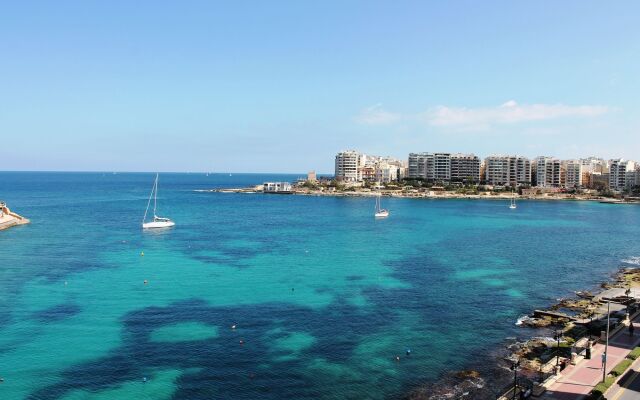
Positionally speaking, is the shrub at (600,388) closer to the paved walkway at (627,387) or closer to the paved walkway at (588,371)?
the paved walkway at (627,387)

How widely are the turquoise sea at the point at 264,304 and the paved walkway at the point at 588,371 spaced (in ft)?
19.5

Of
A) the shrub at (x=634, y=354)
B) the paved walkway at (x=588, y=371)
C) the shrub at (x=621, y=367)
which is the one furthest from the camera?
the shrub at (x=634, y=354)

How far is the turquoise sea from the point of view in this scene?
28.0m

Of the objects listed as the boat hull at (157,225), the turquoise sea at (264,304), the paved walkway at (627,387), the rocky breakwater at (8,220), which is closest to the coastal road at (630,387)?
the paved walkway at (627,387)

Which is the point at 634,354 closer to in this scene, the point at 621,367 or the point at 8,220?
the point at 621,367

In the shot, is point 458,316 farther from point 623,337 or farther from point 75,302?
point 75,302

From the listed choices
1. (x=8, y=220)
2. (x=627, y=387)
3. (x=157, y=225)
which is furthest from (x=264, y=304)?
(x=8, y=220)

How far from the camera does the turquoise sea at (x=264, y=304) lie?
28.0 m

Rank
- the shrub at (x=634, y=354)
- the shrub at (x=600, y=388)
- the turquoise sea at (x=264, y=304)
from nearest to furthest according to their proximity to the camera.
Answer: the shrub at (x=600, y=388) < the shrub at (x=634, y=354) < the turquoise sea at (x=264, y=304)

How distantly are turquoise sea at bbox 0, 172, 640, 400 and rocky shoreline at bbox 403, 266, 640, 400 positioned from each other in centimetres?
97

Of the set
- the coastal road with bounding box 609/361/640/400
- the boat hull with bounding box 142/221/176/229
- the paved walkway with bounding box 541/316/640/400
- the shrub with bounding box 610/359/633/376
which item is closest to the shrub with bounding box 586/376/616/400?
the coastal road with bounding box 609/361/640/400

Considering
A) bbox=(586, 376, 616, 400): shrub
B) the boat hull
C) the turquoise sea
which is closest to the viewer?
bbox=(586, 376, 616, 400): shrub

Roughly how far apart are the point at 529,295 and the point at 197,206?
108m

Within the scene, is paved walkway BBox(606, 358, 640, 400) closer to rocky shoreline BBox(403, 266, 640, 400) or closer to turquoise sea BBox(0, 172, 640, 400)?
rocky shoreline BBox(403, 266, 640, 400)
